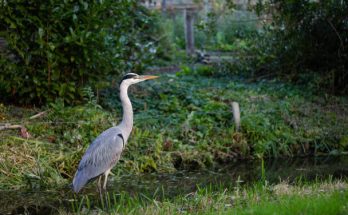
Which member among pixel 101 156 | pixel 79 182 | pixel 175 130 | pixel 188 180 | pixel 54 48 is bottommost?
pixel 188 180

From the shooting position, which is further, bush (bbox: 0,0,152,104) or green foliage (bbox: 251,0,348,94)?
green foliage (bbox: 251,0,348,94)

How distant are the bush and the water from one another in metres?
2.71

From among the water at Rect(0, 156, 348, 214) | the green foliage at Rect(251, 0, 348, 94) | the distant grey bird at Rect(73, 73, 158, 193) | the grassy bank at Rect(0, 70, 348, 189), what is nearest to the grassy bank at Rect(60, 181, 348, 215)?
the distant grey bird at Rect(73, 73, 158, 193)

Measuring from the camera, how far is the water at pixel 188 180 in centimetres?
879

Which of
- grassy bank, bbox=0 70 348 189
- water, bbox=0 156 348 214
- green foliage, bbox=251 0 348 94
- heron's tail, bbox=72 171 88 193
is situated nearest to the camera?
heron's tail, bbox=72 171 88 193

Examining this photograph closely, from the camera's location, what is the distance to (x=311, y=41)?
15.6m

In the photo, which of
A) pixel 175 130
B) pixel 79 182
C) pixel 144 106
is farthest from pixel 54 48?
pixel 79 182

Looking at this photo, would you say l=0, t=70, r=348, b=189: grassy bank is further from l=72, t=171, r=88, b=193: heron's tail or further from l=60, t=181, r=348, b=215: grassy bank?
l=60, t=181, r=348, b=215: grassy bank

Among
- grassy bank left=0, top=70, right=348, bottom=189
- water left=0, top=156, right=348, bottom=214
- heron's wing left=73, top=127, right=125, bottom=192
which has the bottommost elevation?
water left=0, top=156, right=348, bottom=214

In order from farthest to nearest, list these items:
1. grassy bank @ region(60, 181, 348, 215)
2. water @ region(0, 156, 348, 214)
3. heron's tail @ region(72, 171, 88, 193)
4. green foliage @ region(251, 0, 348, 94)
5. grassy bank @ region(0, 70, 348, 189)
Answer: green foliage @ region(251, 0, 348, 94), grassy bank @ region(0, 70, 348, 189), water @ region(0, 156, 348, 214), heron's tail @ region(72, 171, 88, 193), grassy bank @ region(60, 181, 348, 215)

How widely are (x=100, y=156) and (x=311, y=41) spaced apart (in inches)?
335

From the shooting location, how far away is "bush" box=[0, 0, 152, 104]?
11.6m

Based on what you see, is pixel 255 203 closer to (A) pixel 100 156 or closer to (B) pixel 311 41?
(A) pixel 100 156

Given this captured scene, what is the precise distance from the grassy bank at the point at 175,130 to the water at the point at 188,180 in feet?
1.01
